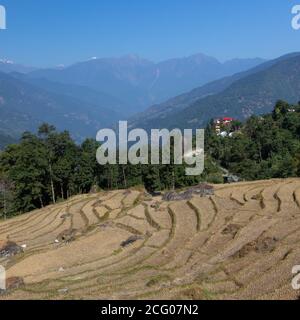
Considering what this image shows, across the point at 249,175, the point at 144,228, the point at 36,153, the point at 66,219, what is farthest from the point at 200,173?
the point at 144,228

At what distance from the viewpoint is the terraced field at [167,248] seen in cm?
2947

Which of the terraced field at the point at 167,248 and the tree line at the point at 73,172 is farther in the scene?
the tree line at the point at 73,172

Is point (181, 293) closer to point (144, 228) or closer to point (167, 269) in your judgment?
point (167, 269)

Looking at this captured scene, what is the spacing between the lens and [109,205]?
66375mm

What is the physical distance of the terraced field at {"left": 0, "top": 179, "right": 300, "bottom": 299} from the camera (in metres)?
29.5

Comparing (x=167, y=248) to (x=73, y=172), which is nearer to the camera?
(x=167, y=248)

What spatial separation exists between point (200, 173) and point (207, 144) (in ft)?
170

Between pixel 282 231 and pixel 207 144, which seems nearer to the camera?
pixel 282 231

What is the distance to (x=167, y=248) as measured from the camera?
4209 centimetres

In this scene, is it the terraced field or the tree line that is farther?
the tree line

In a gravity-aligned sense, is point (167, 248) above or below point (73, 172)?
below
